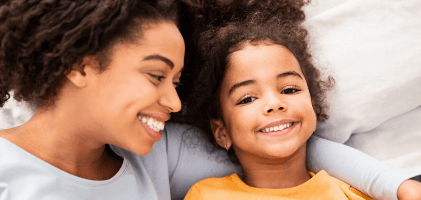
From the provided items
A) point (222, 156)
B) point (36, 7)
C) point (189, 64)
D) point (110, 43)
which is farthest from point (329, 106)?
point (36, 7)

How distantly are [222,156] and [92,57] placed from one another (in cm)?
72

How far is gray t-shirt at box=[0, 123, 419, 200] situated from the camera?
0.91 m

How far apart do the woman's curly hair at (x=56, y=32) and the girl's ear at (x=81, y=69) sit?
15mm

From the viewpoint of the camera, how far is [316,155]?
1.33 m

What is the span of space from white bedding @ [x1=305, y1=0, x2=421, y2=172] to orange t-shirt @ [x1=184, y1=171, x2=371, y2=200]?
0.28 meters

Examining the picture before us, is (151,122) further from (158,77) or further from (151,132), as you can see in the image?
(158,77)

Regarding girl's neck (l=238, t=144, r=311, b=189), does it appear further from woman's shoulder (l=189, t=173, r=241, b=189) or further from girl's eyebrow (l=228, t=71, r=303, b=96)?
girl's eyebrow (l=228, t=71, r=303, b=96)

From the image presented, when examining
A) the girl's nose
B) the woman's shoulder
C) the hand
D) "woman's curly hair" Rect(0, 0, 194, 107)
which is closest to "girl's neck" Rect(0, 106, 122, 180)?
"woman's curly hair" Rect(0, 0, 194, 107)

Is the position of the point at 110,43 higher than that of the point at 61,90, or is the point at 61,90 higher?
the point at 110,43

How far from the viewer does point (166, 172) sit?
1276 millimetres

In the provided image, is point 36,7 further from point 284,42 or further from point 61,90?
point 284,42

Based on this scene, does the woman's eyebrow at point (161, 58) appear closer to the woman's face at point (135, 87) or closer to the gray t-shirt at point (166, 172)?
the woman's face at point (135, 87)

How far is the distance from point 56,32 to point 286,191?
87cm

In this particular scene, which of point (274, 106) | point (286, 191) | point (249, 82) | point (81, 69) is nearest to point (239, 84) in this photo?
point (249, 82)
